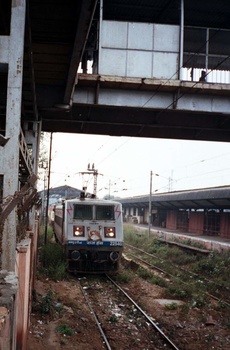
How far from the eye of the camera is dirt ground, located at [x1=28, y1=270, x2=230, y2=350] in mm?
8461

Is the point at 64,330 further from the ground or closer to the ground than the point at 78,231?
closer to the ground

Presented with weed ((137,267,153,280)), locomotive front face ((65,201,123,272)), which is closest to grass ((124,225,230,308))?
weed ((137,267,153,280))

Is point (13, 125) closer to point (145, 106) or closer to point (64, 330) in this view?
point (64, 330)

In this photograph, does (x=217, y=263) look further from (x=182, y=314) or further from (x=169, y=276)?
(x=182, y=314)

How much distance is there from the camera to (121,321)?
33.4 feet

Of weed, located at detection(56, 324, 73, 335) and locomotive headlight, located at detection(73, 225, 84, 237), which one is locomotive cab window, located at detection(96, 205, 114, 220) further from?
weed, located at detection(56, 324, 73, 335)

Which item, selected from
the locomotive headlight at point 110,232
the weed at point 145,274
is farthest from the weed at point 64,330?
the weed at point 145,274

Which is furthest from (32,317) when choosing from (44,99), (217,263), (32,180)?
(217,263)

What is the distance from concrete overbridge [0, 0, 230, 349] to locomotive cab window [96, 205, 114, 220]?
291 cm

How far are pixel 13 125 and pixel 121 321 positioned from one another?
23.4 ft

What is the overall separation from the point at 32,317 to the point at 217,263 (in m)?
10.8

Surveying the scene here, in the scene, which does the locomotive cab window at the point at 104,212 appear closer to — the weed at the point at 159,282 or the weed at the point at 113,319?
the weed at the point at 159,282

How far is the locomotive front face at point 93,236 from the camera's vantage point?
1487cm

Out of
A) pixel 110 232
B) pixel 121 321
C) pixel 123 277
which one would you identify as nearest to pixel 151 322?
pixel 121 321
